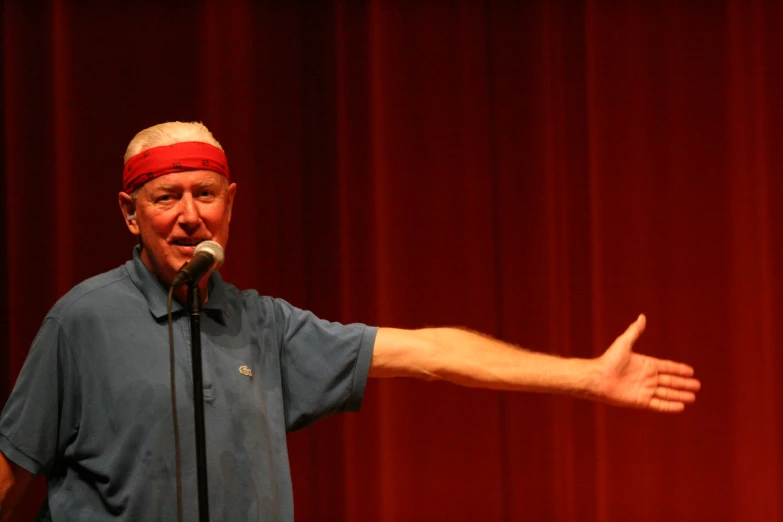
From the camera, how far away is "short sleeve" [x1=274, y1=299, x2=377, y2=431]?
66.4 inches

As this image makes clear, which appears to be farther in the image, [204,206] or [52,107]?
[52,107]

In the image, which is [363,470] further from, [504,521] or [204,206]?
[204,206]

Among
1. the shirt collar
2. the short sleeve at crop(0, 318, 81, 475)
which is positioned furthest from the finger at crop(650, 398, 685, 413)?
the short sleeve at crop(0, 318, 81, 475)

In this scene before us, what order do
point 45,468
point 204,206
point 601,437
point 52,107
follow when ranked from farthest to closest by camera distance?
point 601,437 < point 52,107 < point 204,206 < point 45,468

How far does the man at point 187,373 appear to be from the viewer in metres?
1.47

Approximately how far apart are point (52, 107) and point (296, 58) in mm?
960

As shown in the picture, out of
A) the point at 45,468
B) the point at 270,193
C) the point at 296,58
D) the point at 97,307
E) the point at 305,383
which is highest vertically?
the point at 296,58

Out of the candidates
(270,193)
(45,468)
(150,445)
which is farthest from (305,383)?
(270,193)

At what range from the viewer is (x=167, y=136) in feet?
5.33

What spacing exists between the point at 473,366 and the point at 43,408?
0.80 m

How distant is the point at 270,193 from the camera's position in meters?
3.46

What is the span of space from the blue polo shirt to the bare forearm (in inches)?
9.3

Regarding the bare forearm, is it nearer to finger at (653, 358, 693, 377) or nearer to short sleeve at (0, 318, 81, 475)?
finger at (653, 358, 693, 377)

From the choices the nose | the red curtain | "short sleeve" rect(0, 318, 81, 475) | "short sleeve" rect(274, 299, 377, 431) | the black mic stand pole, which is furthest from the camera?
the red curtain
